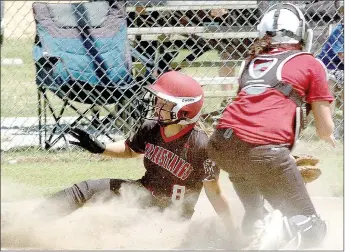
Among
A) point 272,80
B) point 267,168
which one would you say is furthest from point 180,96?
point 267,168

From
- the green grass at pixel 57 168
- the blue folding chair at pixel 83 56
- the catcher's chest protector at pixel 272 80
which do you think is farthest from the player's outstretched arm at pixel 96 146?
the blue folding chair at pixel 83 56

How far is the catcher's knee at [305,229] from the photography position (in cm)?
425

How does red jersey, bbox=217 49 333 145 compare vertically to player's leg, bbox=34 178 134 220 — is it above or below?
above

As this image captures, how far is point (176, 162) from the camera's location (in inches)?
193

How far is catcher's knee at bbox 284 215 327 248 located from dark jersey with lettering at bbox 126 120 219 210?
75cm

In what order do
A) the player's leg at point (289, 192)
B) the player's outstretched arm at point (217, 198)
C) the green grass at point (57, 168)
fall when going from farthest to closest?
the green grass at point (57, 168)
the player's outstretched arm at point (217, 198)
the player's leg at point (289, 192)

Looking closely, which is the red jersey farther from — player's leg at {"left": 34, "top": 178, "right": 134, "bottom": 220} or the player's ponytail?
player's leg at {"left": 34, "top": 178, "right": 134, "bottom": 220}

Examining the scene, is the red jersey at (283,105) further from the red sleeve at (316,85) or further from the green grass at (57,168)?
the green grass at (57,168)

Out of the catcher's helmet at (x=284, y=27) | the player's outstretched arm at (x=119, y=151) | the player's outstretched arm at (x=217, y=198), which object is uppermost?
the catcher's helmet at (x=284, y=27)

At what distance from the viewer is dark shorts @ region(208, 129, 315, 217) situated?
166 inches

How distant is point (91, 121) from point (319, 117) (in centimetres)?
350

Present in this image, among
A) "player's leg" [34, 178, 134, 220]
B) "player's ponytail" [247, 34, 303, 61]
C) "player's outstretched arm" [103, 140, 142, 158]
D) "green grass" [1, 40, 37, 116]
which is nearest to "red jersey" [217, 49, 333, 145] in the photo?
"player's ponytail" [247, 34, 303, 61]

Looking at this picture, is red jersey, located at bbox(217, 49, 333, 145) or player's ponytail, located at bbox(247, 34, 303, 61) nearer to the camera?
red jersey, located at bbox(217, 49, 333, 145)

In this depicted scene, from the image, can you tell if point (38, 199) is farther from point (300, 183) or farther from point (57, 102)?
point (57, 102)
